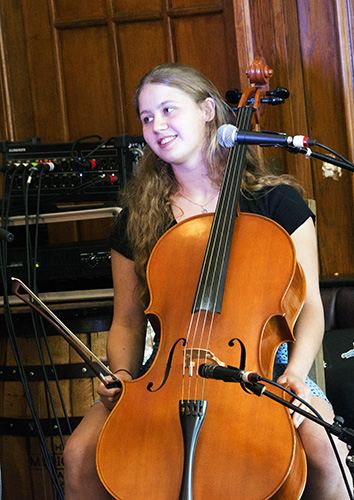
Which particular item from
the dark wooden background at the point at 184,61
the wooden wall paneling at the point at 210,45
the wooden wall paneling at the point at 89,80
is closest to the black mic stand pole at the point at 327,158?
the dark wooden background at the point at 184,61

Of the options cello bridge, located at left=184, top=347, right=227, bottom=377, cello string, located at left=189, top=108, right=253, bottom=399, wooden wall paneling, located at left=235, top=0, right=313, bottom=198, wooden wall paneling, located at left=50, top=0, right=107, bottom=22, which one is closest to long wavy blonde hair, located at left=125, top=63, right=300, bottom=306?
cello string, located at left=189, top=108, right=253, bottom=399

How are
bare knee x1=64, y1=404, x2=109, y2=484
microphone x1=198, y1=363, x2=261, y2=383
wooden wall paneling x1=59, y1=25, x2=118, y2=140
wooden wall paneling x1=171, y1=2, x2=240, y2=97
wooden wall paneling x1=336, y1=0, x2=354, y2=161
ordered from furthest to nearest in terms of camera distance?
1. wooden wall paneling x1=59, y1=25, x2=118, y2=140
2. wooden wall paneling x1=171, y1=2, x2=240, y2=97
3. wooden wall paneling x1=336, y1=0, x2=354, y2=161
4. bare knee x1=64, y1=404, x2=109, y2=484
5. microphone x1=198, y1=363, x2=261, y2=383

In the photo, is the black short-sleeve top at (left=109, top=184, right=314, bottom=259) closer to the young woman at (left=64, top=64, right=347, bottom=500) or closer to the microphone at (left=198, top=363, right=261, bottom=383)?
the young woman at (left=64, top=64, right=347, bottom=500)

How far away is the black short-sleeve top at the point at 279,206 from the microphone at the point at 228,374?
62 centimetres

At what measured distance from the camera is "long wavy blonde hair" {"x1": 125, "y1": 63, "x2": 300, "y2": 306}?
1.73 meters

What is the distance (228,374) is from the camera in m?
1.06

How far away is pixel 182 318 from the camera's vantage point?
1.36 metres

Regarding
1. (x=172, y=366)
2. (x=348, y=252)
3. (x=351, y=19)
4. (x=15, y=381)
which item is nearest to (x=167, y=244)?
(x=172, y=366)

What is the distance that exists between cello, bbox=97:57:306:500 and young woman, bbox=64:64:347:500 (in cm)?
18

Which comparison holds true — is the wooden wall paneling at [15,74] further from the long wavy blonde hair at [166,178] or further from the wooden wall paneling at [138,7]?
the long wavy blonde hair at [166,178]

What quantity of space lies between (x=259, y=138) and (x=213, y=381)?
43 centimetres

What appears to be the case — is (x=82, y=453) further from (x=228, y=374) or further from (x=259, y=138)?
(x=259, y=138)

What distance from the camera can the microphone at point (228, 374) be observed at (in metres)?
1.02

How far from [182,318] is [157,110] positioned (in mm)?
566
